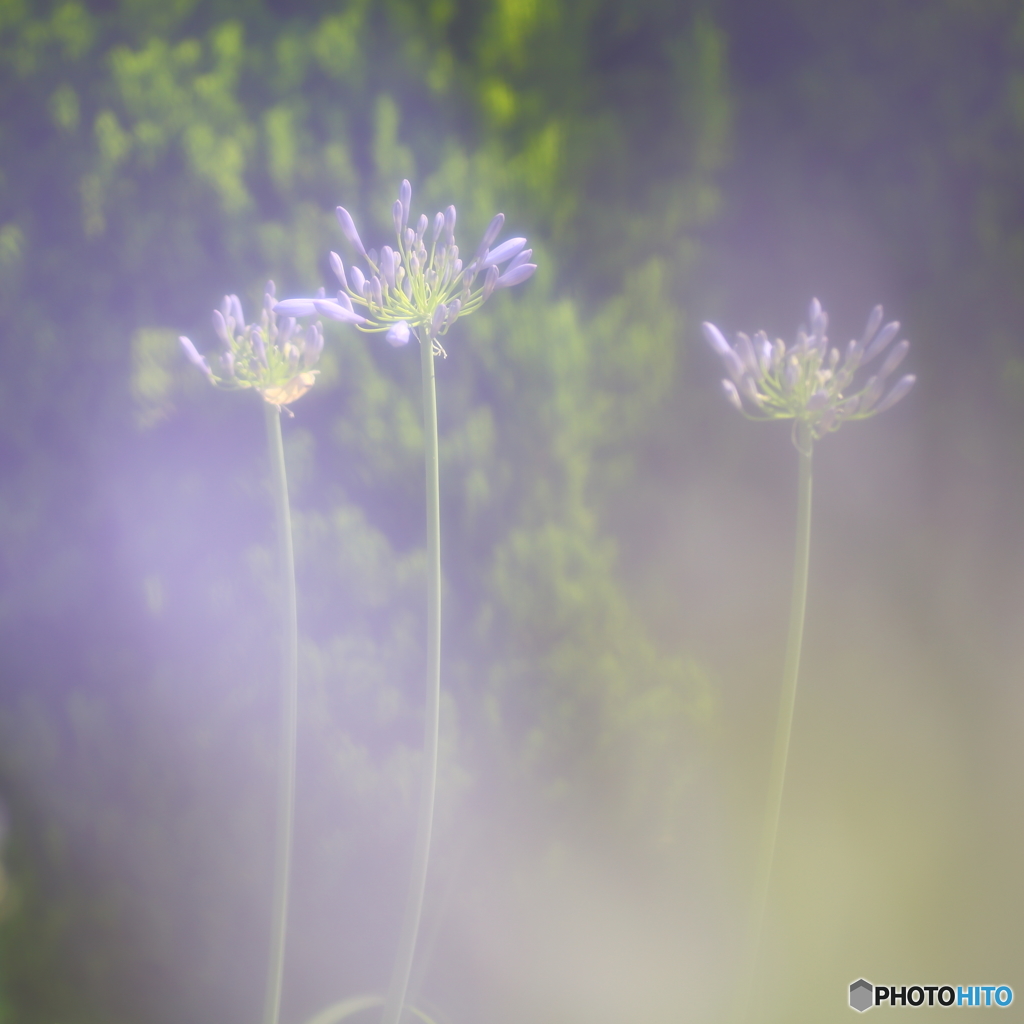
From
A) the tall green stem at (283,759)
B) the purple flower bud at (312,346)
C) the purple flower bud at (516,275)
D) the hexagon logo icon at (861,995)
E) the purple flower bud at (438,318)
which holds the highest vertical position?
the purple flower bud at (516,275)

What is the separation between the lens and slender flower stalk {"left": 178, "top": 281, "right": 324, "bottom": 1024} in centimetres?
41

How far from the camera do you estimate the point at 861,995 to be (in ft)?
1.59

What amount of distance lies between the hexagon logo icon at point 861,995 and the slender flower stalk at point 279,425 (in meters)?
0.37

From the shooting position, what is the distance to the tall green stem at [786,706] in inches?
18.2

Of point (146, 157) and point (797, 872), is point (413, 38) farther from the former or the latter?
point (797, 872)

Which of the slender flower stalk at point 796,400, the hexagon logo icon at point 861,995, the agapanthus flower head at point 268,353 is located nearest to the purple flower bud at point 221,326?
the agapanthus flower head at point 268,353

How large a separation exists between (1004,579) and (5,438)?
676 mm

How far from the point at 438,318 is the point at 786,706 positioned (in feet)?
1.08

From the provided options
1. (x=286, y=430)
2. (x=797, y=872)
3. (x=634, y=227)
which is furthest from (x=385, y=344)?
(x=797, y=872)

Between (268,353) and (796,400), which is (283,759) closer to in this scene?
(268,353)

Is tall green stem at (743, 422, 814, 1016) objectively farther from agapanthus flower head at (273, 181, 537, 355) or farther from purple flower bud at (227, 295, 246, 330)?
purple flower bud at (227, 295, 246, 330)

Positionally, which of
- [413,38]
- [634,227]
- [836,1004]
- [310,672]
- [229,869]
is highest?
[413,38]

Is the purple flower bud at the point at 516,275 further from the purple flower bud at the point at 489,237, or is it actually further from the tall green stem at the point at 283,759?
the tall green stem at the point at 283,759

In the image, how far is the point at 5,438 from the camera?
415 millimetres
